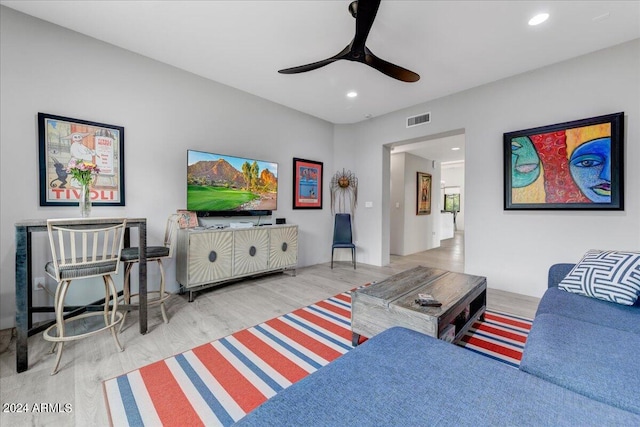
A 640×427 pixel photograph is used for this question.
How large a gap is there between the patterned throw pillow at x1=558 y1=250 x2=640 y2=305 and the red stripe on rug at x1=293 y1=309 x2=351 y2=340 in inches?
67.1

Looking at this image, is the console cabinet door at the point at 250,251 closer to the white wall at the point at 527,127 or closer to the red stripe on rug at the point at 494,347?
the red stripe on rug at the point at 494,347

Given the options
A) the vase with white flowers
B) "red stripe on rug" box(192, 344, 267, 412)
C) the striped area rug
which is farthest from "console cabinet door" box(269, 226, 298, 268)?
the vase with white flowers

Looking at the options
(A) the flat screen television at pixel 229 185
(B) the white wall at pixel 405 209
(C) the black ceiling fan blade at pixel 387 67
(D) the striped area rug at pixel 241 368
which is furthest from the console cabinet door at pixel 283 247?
(B) the white wall at pixel 405 209

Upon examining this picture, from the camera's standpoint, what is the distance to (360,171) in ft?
16.4

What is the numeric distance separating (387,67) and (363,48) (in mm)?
340

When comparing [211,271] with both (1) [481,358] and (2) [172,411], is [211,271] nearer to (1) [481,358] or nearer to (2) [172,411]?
(2) [172,411]

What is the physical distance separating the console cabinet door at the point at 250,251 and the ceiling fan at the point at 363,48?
78.2 inches

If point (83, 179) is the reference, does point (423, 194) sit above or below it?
above

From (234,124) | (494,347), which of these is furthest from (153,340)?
(234,124)

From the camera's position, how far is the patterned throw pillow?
1.69 meters

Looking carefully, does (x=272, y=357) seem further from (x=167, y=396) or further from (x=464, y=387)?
(x=464, y=387)

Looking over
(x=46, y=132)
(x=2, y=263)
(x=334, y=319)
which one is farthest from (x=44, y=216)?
(x=334, y=319)

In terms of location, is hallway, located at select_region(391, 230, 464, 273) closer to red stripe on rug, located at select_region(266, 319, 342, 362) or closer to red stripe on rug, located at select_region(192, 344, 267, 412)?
red stripe on rug, located at select_region(266, 319, 342, 362)

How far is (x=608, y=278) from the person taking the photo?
5.82ft
